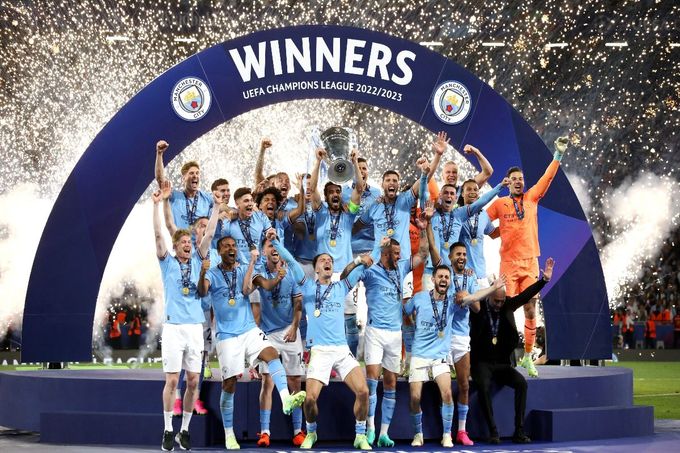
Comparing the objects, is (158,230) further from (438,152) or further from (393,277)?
(438,152)

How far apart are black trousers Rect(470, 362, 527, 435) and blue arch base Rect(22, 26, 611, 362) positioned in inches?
69.1

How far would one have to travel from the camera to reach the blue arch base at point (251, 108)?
1263 centimetres

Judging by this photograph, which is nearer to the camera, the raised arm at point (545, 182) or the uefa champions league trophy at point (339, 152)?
the uefa champions league trophy at point (339, 152)

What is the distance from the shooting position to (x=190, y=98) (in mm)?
12773

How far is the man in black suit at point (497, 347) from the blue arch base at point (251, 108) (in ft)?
4.87

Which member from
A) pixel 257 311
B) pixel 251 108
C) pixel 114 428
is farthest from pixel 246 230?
pixel 114 428

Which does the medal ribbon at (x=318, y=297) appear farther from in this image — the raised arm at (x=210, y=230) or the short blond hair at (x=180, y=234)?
the short blond hair at (x=180, y=234)

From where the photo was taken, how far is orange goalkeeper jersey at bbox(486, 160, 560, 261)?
484 inches

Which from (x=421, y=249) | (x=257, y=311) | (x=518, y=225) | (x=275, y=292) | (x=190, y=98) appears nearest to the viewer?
(x=275, y=292)

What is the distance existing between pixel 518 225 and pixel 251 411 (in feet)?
11.4

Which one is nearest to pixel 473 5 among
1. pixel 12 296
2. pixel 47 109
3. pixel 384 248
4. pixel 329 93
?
pixel 47 109

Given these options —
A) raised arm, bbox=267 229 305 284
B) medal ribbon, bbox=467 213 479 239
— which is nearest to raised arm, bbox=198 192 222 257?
raised arm, bbox=267 229 305 284

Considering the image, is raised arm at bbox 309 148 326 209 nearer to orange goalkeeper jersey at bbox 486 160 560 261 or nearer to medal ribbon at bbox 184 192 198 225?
medal ribbon at bbox 184 192 198 225

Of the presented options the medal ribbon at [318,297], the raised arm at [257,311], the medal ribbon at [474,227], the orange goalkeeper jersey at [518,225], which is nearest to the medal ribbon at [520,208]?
the orange goalkeeper jersey at [518,225]
